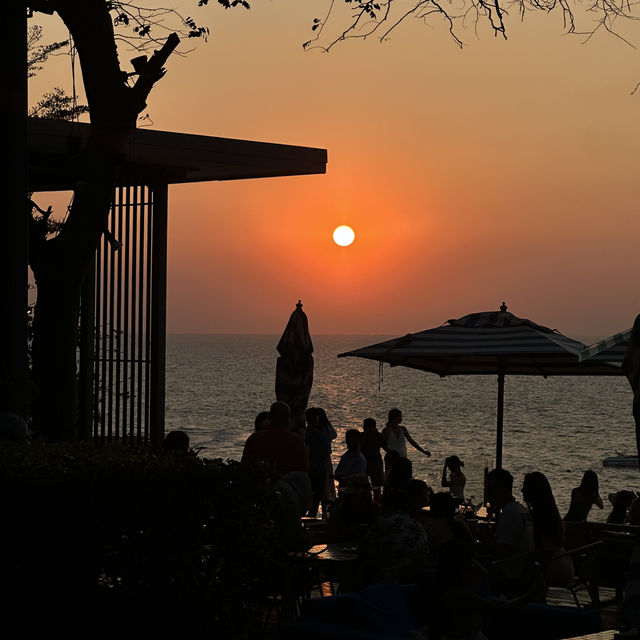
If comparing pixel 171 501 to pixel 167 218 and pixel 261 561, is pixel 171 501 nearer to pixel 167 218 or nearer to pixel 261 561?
pixel 261 561

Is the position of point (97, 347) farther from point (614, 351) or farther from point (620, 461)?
point (620, 461)

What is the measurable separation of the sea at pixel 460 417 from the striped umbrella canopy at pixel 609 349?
18.3 feet

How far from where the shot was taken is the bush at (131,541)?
527cm

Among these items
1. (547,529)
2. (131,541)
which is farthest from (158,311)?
(131,541)

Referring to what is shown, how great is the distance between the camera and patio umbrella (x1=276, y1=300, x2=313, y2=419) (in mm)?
14797

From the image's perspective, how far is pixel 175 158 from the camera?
40.1 feet

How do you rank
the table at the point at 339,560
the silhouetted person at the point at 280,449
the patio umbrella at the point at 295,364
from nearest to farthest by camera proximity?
the table at the point at 339,560, the silhouetted person at the point at 280,449, the patio umbrella at the point at 295,364

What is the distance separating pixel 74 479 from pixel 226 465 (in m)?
0.82

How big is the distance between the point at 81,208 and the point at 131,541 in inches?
111

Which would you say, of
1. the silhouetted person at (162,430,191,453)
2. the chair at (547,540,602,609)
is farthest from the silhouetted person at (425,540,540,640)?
the silhouetted person at (162,430,191,453)

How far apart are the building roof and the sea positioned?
455 centimetres

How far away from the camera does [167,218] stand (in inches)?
518

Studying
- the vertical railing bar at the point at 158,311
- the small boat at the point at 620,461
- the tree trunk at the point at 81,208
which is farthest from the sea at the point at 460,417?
the tree trunk at the point at 81,208

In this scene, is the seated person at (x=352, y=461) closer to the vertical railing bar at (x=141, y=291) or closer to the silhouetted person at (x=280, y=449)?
the vertical railing bar at (x=141, y=291)
